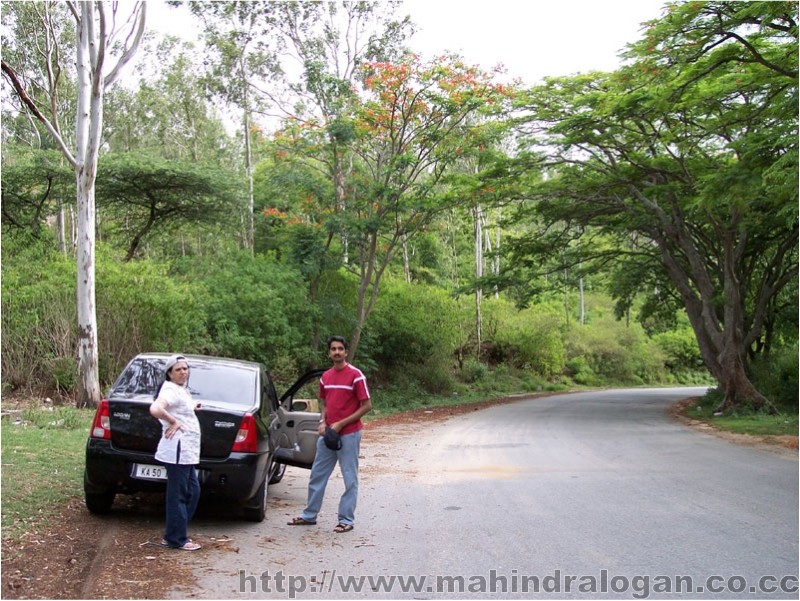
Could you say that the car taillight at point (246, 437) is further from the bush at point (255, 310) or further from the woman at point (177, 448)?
the bush at point (255, 310)

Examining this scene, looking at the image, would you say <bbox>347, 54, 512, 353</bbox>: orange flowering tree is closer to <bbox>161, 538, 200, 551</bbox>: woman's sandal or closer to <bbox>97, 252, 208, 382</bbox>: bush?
<bbox>97, 252, 208, 382</bbox>: bush

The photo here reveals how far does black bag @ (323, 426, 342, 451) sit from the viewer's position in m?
6.79

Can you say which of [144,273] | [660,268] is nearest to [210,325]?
[144,273]

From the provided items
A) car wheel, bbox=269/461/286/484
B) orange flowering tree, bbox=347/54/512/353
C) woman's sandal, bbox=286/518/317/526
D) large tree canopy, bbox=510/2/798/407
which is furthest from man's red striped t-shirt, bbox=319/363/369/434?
orange flowering tree, bbox=347/54/512/353

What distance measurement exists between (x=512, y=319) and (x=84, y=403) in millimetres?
32030

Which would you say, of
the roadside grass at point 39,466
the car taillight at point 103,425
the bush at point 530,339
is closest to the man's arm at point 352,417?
the car taillight at point 103,425

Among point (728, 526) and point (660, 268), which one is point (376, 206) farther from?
point (728, 526)

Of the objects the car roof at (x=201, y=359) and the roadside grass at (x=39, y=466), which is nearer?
the roadside grass at (x=39, y=466)

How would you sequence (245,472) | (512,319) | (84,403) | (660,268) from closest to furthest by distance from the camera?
(245,472) → (84,403) → (660,268) → (512,319)

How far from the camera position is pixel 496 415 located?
23.2 m

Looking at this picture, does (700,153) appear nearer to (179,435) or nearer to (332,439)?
(332,439)

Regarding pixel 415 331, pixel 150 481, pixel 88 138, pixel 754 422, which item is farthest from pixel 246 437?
pixel 415 331

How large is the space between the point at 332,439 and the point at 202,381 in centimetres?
153

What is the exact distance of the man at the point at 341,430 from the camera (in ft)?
22.3
